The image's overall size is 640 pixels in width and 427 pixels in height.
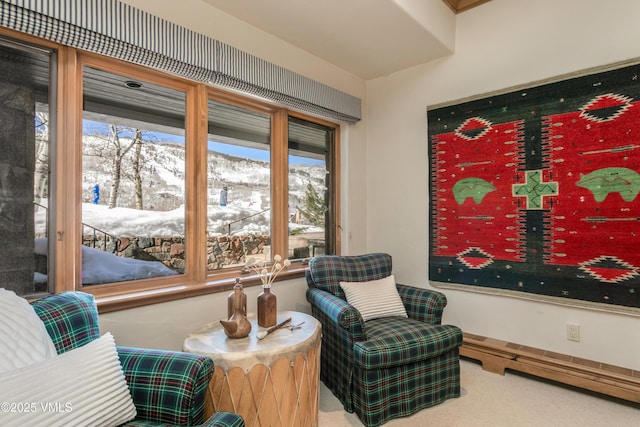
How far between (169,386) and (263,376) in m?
0.37

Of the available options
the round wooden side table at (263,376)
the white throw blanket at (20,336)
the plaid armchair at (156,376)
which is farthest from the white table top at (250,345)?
the white throw blanket at (20,336)

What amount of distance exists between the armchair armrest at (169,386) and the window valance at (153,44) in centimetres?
151

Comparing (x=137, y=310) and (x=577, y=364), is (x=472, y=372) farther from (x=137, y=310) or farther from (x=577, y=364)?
(x=137, y=310)

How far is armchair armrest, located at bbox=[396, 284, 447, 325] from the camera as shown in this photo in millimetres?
2246

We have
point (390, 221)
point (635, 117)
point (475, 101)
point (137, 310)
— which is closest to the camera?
point (137, 310)

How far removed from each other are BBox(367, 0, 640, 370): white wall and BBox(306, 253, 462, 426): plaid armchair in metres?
0.73

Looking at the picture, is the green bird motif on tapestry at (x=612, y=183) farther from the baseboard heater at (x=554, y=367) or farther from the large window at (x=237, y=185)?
the large window at (x=237, y=185)

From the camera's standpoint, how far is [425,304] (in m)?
2.28

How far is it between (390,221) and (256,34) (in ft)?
6.30

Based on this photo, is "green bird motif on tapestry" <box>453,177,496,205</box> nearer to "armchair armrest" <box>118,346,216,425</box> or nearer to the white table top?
the white table top

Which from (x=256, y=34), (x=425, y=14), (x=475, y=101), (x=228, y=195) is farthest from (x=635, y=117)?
(x=228, y=195)

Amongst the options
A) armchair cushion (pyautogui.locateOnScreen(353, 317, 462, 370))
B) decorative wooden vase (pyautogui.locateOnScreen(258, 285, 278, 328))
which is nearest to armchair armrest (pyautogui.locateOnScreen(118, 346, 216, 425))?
decorative wooden vase (pyautogui.locateOnScreen(258, 285, 278, 328))

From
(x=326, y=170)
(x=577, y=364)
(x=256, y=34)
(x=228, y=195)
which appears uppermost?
(x=256, y=34)

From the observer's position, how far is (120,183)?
197 cm
